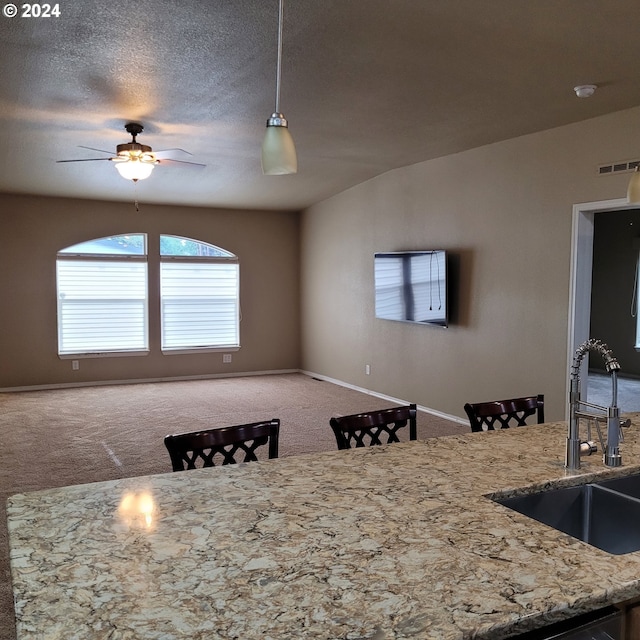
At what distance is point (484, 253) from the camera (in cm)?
536

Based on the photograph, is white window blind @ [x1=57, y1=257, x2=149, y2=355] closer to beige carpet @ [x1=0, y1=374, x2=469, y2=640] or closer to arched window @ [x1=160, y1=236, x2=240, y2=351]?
arched window @ [x1=160, y1=236, x2=240, y2=351]

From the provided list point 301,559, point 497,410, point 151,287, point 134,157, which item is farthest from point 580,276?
point 151,287

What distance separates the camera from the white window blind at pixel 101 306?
7645 mm

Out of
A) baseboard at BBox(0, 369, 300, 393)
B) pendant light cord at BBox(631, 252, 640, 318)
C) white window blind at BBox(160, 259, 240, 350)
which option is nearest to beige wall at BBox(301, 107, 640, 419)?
baseboard at BBox(0, 369, 300, 393)

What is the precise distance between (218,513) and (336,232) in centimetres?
667

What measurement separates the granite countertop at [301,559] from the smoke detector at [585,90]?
2818 millimetres

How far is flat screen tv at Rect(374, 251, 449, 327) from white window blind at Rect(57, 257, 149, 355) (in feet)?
11.3

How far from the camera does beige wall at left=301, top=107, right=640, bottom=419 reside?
4.55 m

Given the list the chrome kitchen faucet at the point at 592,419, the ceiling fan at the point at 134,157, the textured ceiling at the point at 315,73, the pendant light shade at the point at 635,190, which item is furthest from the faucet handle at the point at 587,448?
the ceiling fan at the point at 134,157

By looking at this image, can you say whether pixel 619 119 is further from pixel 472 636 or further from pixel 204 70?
pixel 472 636

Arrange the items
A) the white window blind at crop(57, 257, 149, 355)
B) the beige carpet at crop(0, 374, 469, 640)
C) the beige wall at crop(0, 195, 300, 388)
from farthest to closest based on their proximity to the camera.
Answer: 1. the white window blind at crop(57, 257, 149, 355)
2. the beige wall at crop(0, 195, 300, 388)
3. the beige carpet at crop(0, 374, 469, 640)

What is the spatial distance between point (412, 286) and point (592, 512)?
14.6 feet

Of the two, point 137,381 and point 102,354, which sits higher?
point 102,354

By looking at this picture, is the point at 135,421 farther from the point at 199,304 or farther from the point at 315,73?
the point at 315,73
